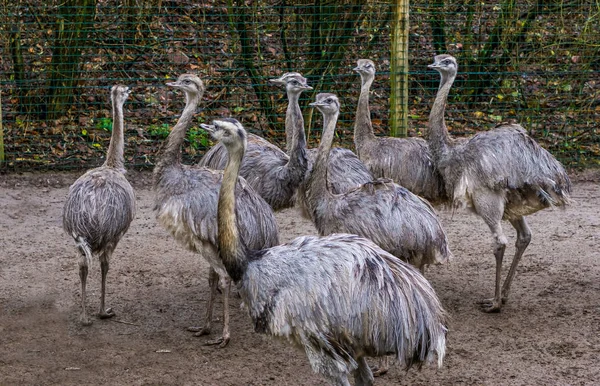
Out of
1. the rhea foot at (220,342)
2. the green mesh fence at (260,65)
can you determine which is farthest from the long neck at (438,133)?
the green mesh fence at (260,65)

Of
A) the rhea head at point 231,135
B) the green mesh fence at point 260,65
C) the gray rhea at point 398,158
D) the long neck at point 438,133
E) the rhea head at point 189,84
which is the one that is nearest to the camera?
the rhea head at point 231,135

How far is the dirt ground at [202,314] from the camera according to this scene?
5230 mm

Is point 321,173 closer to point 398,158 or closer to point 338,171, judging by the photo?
A: point 338,171

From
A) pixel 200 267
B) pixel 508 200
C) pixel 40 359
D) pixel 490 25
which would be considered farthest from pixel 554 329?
pixel 490 25

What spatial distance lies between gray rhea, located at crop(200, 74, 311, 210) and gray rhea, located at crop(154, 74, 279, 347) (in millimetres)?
781

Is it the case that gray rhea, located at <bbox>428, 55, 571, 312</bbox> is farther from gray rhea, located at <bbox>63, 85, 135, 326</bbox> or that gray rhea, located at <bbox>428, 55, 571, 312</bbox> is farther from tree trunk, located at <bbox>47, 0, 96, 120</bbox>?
tree trunk, located at <bbox>47, 0, 96, 120</bbox>

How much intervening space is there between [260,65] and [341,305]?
19.6ft

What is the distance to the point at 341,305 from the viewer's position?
14.0 ft

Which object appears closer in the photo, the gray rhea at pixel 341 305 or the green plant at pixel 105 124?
the gray rhea at pixel 341 305

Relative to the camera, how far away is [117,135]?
6520mm

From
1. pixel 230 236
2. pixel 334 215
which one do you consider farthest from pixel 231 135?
pixel 334 215

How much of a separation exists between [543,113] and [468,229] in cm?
301

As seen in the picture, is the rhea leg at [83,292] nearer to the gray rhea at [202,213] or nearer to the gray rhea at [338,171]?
the gray rhea at [202,213]

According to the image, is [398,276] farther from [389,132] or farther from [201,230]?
[389,132]
